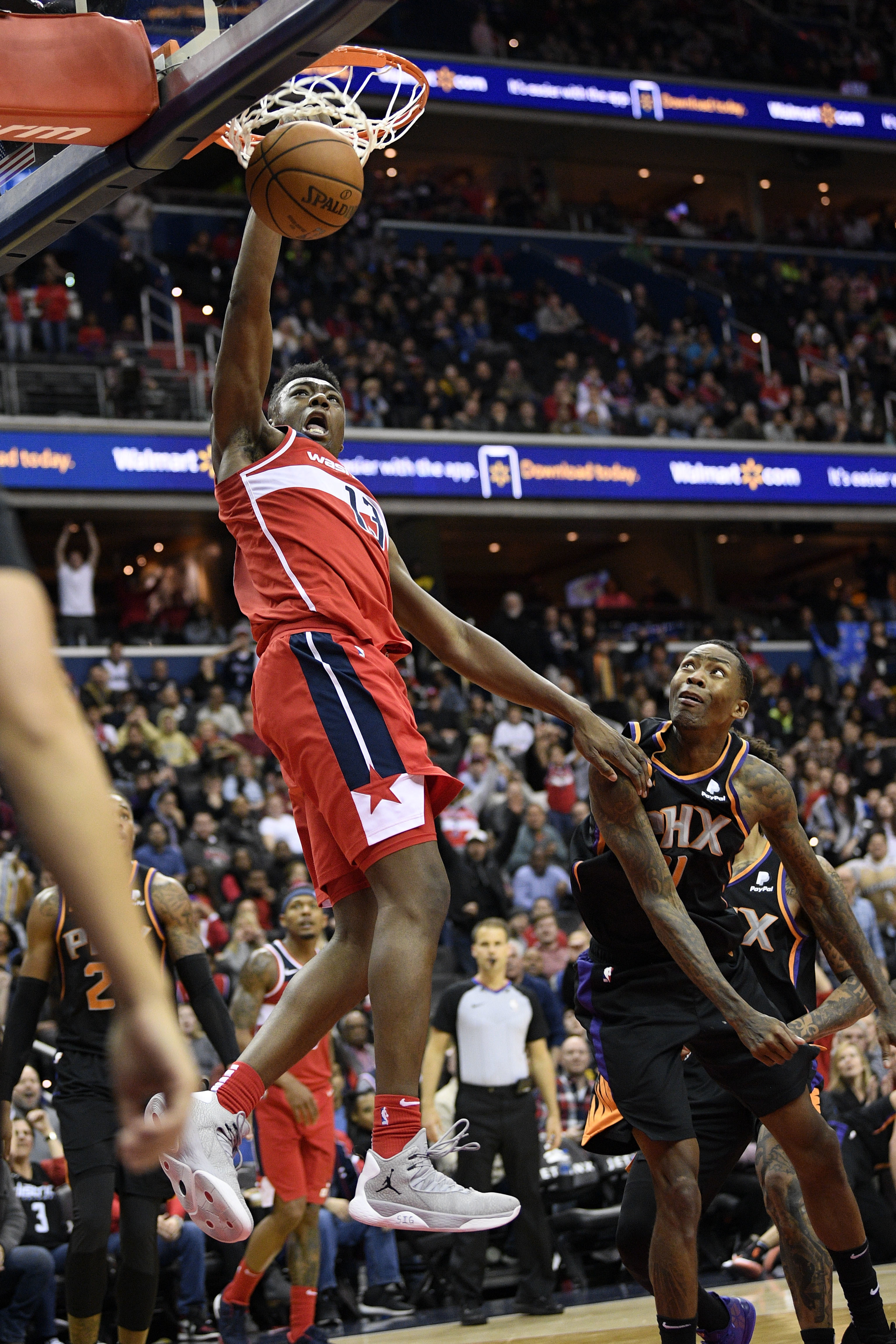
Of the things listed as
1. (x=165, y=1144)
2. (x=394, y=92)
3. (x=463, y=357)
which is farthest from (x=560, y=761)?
(x=165, y=1144)

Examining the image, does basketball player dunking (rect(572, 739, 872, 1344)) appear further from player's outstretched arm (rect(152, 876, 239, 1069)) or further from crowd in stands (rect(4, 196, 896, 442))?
crowd in stands (rect(4, 196, 896, 442))

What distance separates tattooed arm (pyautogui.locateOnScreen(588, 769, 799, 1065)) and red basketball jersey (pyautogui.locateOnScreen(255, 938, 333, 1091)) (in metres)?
3.27

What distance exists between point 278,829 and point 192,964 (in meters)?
7.44

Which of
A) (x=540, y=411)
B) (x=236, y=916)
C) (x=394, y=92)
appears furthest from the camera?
(x=540, y=411)

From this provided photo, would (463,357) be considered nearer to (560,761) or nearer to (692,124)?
(692,124)

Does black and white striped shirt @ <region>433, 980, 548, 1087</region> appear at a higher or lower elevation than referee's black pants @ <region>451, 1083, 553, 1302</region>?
higher

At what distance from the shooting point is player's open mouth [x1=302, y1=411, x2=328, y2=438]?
185 inches

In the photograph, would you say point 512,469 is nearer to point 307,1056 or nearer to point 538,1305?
point 307,1056

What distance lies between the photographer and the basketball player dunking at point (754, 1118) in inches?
210

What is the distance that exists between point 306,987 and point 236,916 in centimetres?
710

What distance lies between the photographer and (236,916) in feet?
36.4

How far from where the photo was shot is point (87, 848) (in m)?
1.68

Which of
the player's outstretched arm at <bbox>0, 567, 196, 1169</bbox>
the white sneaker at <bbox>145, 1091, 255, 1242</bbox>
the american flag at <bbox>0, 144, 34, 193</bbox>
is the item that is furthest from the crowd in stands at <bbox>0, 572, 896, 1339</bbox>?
the american flag at <bbox>0, 144, 34, 193</bbox>

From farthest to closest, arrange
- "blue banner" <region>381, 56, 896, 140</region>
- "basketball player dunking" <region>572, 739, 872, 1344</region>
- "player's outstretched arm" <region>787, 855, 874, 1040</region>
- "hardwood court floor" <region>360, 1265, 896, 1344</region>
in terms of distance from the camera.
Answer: "blue banner" <region>381, 56, 896, 140</region> < "hardwood court floor" <region>360, 1265, 896, 1344</region> < "player's outstretched arm" <region>787, 855, 874, 1040</region> < "basketball player dunking" <region>572, 739, 872, 1344</region>
